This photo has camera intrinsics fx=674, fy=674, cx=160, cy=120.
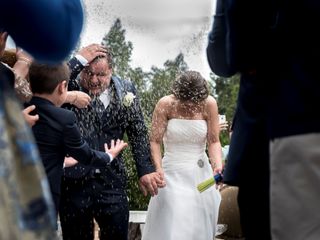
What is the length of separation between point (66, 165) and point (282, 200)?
3.01m

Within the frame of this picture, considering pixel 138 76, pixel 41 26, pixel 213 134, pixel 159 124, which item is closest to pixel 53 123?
pixel 159 124

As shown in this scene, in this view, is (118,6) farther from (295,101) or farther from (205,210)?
(295,101)

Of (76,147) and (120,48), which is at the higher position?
(120,48)

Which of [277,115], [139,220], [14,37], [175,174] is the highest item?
[14,37]

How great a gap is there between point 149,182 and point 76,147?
4.91 ft

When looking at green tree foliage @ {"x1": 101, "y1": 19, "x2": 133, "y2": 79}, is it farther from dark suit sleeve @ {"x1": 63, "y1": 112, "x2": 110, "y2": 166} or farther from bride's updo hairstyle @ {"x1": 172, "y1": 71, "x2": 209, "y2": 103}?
dark suit sleeve @ {"x1": 63, "y1": 112, "x2": 110, "y2": 166}

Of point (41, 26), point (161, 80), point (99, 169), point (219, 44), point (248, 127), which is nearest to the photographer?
point (41, 26)

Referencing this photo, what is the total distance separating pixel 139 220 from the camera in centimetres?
818

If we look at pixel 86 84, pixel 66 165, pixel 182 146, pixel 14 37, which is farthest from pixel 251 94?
pixel 182 146

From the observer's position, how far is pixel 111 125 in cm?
527

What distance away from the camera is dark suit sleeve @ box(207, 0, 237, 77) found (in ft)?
7.42

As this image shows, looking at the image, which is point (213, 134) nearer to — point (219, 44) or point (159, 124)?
point (159, 124)

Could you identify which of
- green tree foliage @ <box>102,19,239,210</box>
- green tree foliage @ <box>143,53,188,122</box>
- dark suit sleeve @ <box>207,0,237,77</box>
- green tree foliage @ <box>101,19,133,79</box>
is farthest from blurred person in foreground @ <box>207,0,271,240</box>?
green tree foliage @ <box>101,19,133,79</box>

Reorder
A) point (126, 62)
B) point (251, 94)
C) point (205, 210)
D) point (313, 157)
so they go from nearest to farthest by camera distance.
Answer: point (313, 157) < point (251, 94) < point (205, 210) < point (126, 62)
